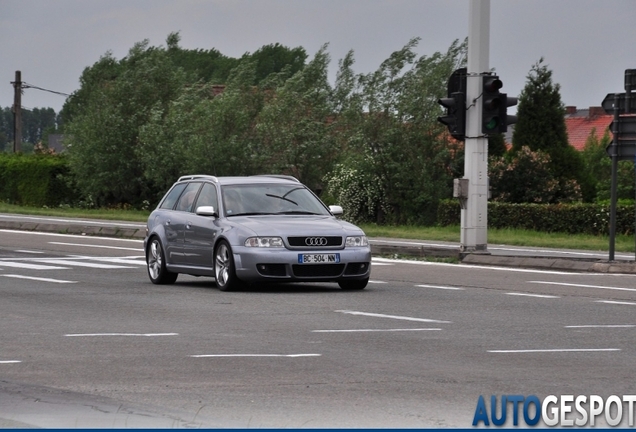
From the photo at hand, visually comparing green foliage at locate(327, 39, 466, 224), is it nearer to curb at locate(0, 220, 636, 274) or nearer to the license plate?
curb at locate(0, 220, 636, 274)

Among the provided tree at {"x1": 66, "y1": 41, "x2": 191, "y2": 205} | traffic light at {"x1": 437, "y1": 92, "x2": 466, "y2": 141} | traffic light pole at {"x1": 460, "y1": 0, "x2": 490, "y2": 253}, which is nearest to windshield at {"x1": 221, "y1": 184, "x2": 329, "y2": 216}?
traffic light at {"x1": 437, "y1": 92, "x2": 466, "y2": 141}

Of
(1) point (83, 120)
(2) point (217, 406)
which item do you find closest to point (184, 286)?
(2) point (217, 406)

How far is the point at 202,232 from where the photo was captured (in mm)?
18391

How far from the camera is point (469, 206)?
2447 centimetres

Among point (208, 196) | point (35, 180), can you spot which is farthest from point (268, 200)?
point (35, 180)

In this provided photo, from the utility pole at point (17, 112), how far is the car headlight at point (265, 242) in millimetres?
56690

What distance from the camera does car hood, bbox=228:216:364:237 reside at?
56.9 ft

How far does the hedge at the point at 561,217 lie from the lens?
3631 cm

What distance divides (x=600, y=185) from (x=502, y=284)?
30417 mm

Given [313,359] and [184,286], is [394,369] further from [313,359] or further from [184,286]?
[184,286]

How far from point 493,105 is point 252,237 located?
8.12 m

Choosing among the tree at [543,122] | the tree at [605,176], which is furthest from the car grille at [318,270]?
the tree at [543,122]

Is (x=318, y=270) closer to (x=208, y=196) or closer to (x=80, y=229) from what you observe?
(x=208, y=196)

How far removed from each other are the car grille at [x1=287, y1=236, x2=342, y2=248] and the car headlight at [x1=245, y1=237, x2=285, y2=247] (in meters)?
0.13
